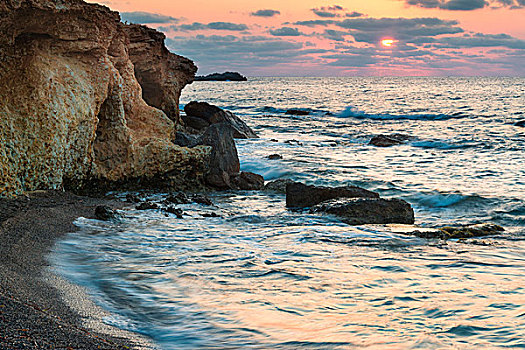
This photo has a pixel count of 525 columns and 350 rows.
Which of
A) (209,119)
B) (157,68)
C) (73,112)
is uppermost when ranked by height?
(157,68)

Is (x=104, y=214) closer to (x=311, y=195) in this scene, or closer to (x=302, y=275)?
(x=302, y=275)

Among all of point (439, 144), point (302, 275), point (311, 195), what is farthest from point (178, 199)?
point (439, 144)

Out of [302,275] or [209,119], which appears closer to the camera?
[302,275]

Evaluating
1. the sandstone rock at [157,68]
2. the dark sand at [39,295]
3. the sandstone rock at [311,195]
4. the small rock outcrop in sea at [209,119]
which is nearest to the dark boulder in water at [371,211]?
the sandstone rock at [311,195]

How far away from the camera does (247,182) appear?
11023 mm

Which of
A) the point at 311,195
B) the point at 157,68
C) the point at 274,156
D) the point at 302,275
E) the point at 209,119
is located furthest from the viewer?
the point at 209,119

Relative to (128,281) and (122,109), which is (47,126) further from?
(128,281)

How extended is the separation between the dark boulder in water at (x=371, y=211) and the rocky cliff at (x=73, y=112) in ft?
10.6

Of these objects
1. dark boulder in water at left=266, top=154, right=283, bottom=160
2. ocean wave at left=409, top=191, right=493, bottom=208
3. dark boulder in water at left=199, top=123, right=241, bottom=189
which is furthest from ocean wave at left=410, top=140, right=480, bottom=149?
dark boulder in water at left=199, top=123, right=241, bottom=189

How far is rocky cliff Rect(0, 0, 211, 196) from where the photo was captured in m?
7.01

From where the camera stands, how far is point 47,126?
7.36 m

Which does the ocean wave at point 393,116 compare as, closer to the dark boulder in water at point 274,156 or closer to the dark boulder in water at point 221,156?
the dark boulder in water at point 274,156

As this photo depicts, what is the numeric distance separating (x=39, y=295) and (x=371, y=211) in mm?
5513

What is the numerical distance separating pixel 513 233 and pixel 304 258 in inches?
154
